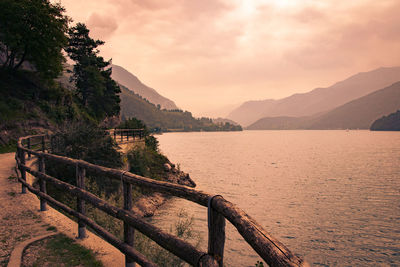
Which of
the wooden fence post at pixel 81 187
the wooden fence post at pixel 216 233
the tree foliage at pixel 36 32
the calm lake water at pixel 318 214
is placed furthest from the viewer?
the tree foliage at pixel 36 32

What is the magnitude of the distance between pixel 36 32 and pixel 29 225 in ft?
101

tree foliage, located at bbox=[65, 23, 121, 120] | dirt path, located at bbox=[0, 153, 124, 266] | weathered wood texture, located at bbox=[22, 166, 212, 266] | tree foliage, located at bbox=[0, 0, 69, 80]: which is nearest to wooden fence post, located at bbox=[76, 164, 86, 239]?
dirt path, located at bbox=[0, 153, 124, 266]

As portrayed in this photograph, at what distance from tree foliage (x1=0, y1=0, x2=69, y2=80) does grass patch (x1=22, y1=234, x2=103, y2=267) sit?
30.0 m

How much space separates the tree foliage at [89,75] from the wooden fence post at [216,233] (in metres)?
44.7

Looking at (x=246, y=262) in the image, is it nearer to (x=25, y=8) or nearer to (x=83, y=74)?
(x=25, y=8)

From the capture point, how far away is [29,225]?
6.68 m

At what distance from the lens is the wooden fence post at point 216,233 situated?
273cm

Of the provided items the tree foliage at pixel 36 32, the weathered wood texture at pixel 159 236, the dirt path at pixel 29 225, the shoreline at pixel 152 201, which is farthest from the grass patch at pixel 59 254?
the tree foliage at pixel 36 32

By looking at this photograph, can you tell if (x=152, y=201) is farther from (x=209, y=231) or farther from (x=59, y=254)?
(x=209, y=231)

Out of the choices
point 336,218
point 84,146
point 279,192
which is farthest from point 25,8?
point 336,218

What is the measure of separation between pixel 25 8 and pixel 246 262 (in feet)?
112

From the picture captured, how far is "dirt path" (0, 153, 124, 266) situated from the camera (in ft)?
17.4

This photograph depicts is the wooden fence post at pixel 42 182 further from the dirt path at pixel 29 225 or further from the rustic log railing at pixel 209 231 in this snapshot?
the rustic log railing at pixel 209 231

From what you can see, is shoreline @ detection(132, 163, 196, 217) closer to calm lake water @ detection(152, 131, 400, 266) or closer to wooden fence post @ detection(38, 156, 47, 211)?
calm lake water @ detection(152, 131, 400, 266)
